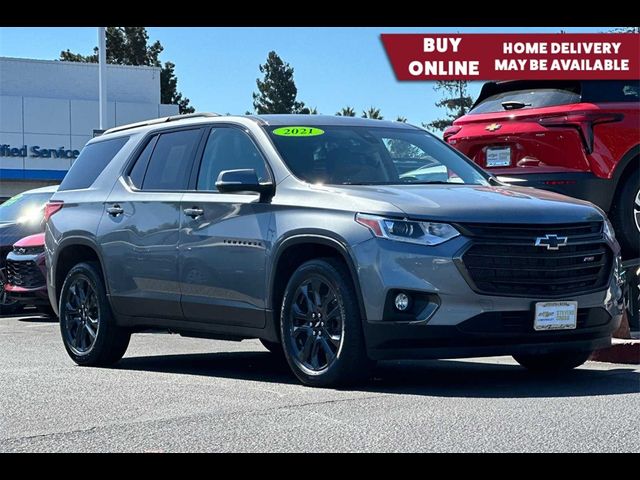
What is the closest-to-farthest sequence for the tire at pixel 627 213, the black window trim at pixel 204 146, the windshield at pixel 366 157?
the windshield at pixel 366 157, the black window trim at pixel 204 146, the tire at pixel 627 213

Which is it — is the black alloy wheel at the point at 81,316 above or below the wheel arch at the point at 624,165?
below

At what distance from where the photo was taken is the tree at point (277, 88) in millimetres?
90062

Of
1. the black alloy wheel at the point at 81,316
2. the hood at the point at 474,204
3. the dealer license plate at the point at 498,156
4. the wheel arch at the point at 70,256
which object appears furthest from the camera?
the dealer license plate at the point at 498,156

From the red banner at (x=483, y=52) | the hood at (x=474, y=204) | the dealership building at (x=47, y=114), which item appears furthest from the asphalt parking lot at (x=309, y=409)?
the dealership building at (x=47, y=114)

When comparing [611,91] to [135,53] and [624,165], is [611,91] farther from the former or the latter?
[135,53]

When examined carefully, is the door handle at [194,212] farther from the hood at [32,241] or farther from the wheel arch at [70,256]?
the hood at [32,241]

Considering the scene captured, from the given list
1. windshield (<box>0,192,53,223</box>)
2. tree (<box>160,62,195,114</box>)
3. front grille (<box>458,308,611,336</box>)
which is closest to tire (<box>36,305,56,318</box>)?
windshield (<box>0,192,53,223</box>)

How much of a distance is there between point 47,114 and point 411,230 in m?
40.0

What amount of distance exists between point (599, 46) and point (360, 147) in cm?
896

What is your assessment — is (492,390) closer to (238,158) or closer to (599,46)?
(238,158)

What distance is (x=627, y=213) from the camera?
33.7 ft

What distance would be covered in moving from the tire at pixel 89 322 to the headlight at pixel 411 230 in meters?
2.99

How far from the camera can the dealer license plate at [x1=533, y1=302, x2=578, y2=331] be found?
724 centimetres

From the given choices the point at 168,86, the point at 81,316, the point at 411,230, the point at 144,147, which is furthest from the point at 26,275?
the point at 168,86
